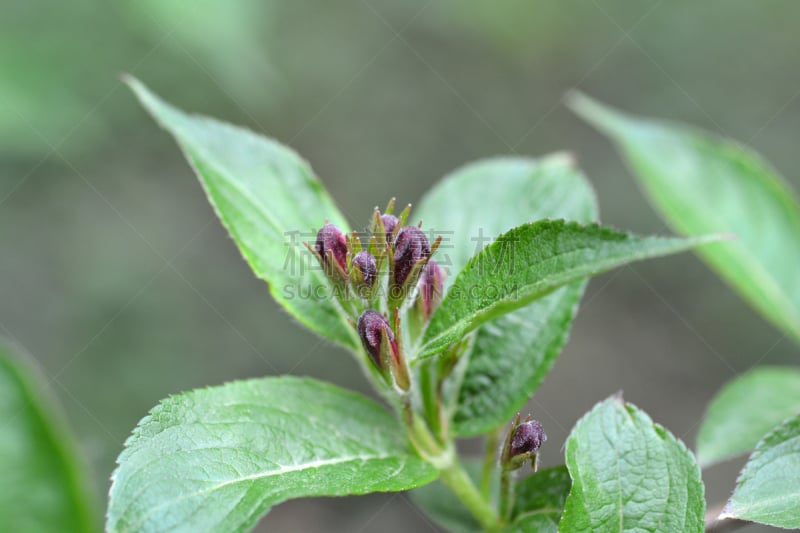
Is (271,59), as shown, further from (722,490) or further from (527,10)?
(722,490)

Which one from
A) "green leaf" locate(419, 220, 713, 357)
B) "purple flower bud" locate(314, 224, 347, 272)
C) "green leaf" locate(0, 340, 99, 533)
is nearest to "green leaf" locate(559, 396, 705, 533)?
"green leaf" locate(419, 220, 713, 357)

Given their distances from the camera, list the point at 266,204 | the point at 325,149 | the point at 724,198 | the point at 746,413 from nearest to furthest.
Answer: the point at 266,204 < the point at 746,413 < the point at 724,198 < the point at 325,149

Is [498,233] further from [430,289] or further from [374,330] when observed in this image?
[374,330]

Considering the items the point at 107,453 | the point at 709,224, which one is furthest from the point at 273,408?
the point at 107,453

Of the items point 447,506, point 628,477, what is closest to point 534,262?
point 628,477

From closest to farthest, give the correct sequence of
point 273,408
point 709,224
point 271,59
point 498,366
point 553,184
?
point 273,408 < point 498,366 < point 553,184 < point 709,224 < point 271,59

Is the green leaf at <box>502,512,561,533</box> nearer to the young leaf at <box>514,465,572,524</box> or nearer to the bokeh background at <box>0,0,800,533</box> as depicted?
the young leaf at <box>514,465,572,524</box>
